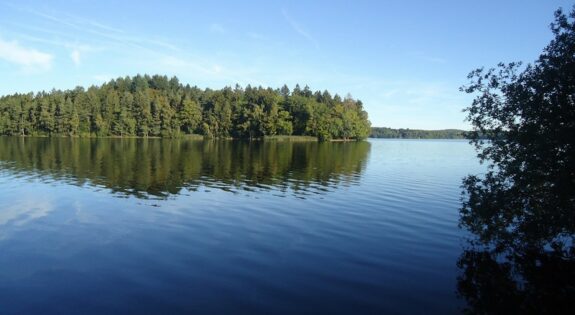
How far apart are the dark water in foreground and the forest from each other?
134 m

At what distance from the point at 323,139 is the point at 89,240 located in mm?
162908

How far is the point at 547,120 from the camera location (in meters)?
16.4

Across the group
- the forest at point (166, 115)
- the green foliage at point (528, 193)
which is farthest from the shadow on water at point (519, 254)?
the forest at point (166, 115)

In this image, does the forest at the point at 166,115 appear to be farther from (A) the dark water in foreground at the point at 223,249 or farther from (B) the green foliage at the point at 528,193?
(B) the green foliage at the point at 528,193

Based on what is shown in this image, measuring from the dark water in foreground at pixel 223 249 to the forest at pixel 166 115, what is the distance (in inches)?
5257

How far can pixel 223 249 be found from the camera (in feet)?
60.5

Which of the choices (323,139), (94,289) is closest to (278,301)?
(94,289)

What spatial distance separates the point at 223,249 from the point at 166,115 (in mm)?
158248

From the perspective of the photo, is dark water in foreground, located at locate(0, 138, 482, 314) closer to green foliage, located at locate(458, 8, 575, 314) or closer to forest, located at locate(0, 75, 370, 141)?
green foliage, located at locate(458, 8, 575, 314)

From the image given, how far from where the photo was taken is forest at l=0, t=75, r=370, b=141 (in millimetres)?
158500

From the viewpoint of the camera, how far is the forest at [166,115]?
15850 cm

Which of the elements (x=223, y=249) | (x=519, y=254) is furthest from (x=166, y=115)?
(x=519, y=254)

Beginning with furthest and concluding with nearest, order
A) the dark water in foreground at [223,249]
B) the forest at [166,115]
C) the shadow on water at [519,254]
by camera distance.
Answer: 1. the forest at [166,115]
2. the shadow on water at [519,254]
3. the dark water in foreground at [223,249]

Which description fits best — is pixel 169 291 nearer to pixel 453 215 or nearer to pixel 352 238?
pixel 352 238
